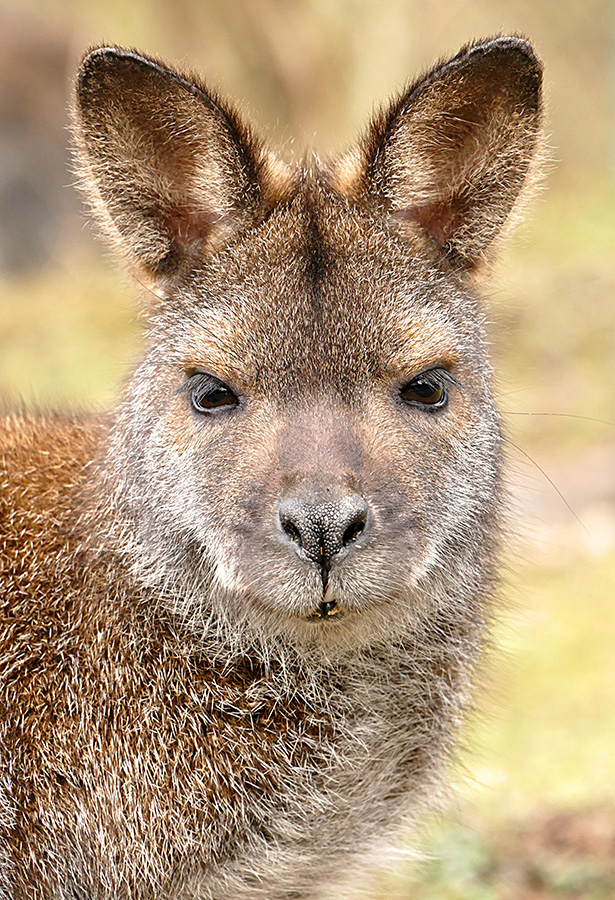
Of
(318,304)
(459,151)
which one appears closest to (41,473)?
(318,304)

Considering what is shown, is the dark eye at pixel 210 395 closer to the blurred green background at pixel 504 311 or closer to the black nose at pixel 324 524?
the black nose at pixel 324 524

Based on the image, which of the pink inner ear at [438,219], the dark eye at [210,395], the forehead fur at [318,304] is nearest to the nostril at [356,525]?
the forehead fur at [318,304]

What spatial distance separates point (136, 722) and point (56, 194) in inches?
638

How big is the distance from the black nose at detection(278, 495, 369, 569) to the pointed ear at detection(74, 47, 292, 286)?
3.82 ft

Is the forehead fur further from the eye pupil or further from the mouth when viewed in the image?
the mouth

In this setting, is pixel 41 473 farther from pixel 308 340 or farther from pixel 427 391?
pixel 427 391

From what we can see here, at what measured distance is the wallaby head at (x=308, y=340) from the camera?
3629 millimetres

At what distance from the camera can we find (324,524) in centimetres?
336

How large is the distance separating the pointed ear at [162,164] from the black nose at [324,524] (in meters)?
1.16

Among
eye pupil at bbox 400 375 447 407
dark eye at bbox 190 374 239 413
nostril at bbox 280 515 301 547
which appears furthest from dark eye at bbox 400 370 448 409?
nostril at bbox 280 515 301 547

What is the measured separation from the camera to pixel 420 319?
397 centimetres

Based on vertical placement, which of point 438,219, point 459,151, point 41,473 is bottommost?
point 41,473

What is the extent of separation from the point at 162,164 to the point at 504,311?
1.58m

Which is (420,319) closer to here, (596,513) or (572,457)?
(596,513)
